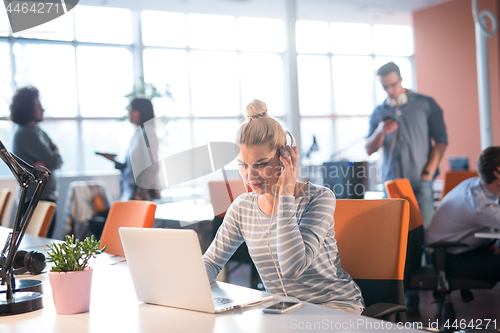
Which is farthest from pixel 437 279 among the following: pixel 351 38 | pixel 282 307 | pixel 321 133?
pixel 351 38

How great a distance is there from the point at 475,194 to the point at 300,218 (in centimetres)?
167

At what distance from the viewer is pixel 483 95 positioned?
6305 mm

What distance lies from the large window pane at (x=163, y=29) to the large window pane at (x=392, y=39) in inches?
165

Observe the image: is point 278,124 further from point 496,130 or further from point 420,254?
point 496,130

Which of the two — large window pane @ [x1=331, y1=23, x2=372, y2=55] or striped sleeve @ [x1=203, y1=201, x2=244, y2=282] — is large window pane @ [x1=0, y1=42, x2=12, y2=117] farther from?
striped sleeve @ [x1=203, y1=201, x2=244, y2=282]

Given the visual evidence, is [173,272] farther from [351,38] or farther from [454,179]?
[351,38]

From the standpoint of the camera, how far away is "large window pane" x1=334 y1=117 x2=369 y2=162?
965 cm

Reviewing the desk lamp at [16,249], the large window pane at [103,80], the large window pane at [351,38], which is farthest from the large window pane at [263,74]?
the desk lamp at [16,249]

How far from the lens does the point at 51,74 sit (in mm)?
7141

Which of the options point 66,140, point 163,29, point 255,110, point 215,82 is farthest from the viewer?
point 215,82

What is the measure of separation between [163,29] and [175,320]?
25.6 ft

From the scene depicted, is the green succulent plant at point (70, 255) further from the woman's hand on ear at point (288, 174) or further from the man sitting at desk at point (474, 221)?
the man sitting at desk at point (474, 221)

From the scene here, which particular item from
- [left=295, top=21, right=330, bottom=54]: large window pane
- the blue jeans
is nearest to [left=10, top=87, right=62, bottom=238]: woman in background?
the blue jeans

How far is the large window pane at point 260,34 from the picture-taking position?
348 inches
